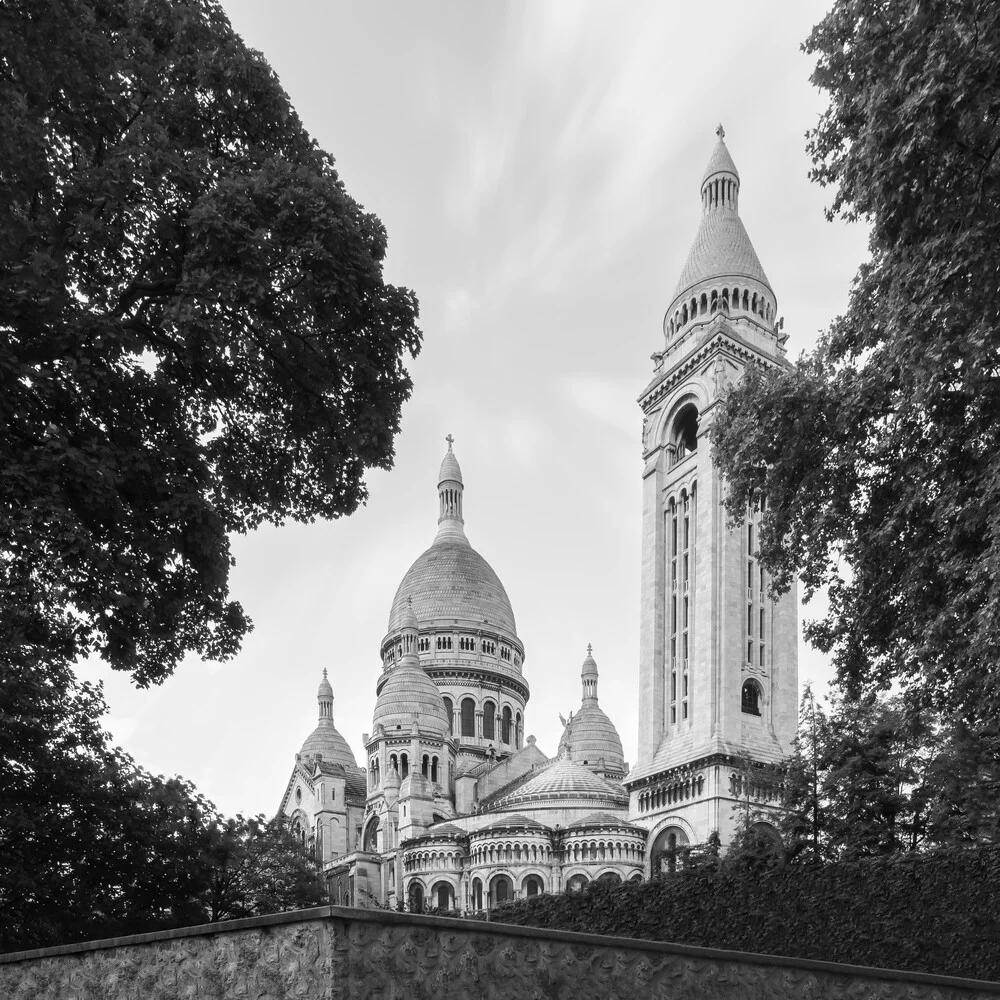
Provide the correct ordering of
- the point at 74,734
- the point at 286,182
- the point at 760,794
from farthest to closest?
the point at 760,794, the point at 74,734, the point at 286,182

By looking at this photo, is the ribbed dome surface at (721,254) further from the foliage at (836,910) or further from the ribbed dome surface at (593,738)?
the foliage at (836,910)

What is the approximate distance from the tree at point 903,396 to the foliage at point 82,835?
1562cm

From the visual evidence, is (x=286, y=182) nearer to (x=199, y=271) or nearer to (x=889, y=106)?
(x=199, y=271)

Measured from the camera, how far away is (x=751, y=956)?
1155cm

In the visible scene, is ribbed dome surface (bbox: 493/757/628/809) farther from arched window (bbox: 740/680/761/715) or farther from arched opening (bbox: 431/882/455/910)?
arched window (bbox: 740/680/761/715)

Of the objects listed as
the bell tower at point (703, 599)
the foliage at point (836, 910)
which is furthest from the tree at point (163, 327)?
the bell tower at point (703, 599)

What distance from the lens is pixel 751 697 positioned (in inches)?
2322

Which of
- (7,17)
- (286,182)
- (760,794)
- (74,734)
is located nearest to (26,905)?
(74,734)

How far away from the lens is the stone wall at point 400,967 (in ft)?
30.7

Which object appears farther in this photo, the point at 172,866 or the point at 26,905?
the point at 172,866

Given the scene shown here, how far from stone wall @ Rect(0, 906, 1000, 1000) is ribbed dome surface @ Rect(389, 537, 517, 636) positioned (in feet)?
272

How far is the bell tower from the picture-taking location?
55719mm

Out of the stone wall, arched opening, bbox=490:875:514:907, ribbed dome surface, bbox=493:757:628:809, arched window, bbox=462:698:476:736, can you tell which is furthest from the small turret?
the stone wall

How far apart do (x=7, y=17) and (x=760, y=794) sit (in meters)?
51.1
